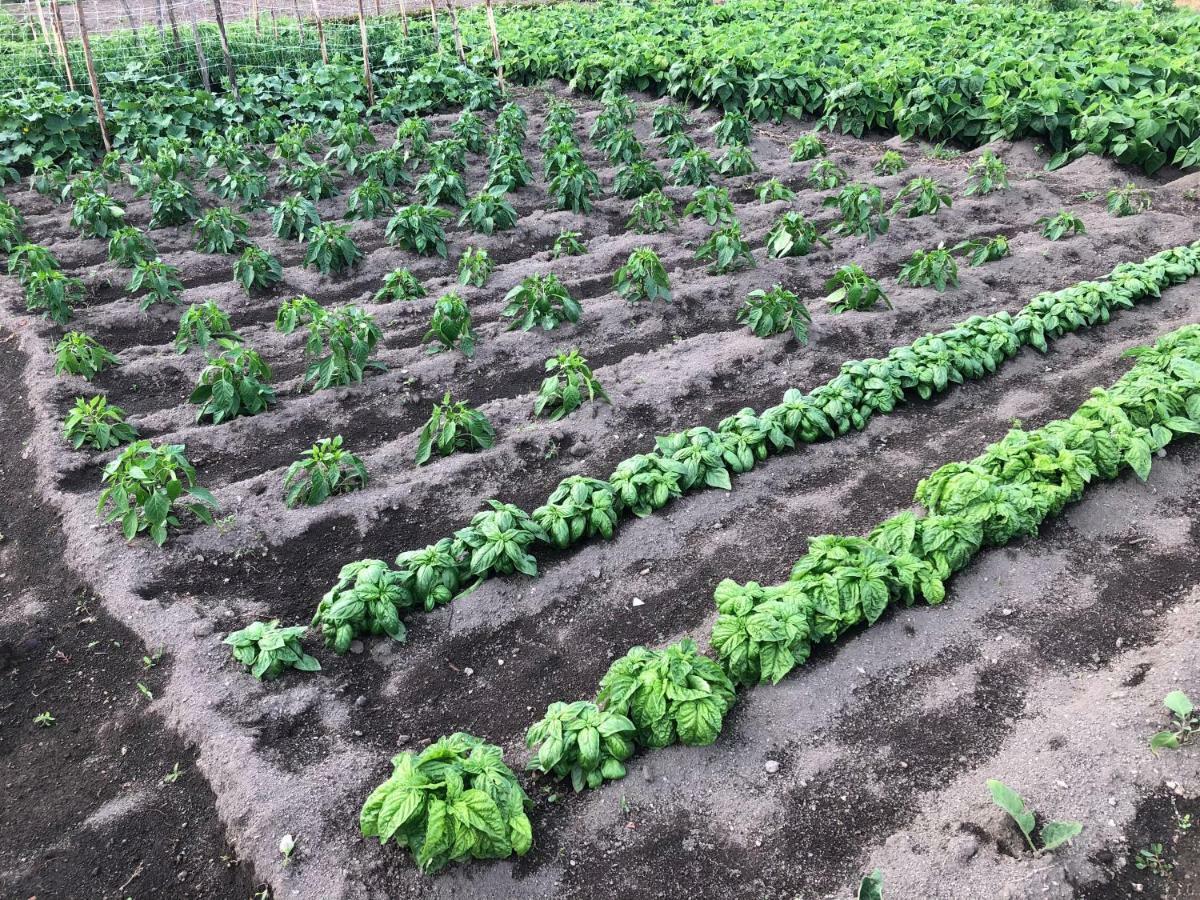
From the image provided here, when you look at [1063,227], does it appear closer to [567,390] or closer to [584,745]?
[567,390]

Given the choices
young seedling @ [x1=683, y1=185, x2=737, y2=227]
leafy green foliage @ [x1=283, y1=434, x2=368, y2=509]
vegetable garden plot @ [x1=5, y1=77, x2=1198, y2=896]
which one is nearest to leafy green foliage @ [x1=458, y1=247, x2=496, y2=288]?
vegetable garden plot @ [x1=5, y1=77, x2=1198, y2=896]

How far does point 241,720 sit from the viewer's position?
4152 millimetres

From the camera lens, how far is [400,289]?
7.99 m

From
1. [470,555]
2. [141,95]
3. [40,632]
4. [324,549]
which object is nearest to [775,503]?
[470,555]

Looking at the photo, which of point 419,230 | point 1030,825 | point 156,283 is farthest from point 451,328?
point 1030,825

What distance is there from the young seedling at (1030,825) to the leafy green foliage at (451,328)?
5052 millimetres

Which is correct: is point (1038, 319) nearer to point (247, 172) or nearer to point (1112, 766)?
point (1112, 766)

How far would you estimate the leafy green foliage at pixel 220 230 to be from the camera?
8820 mm

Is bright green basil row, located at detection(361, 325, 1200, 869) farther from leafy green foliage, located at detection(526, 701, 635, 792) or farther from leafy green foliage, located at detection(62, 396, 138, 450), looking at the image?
leafy green foliage, located at detection(62, 396, 138, 450)

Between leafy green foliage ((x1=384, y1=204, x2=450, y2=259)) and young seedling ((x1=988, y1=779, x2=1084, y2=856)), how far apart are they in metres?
7.16

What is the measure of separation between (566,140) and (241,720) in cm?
895

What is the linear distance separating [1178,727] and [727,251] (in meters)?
5.57

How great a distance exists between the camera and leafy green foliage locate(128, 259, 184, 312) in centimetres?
777

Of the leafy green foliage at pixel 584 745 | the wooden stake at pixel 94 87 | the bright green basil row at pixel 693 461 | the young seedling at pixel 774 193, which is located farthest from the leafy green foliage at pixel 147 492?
the wooden stake at pixel 94 87
